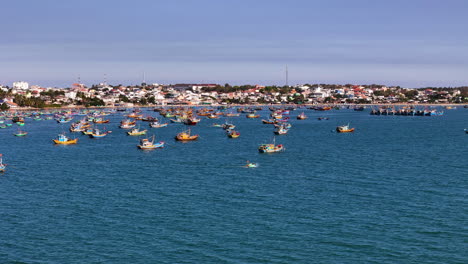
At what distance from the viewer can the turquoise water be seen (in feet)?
93.4

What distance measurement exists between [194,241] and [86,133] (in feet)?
217

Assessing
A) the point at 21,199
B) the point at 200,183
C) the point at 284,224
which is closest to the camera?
the point at 284,224

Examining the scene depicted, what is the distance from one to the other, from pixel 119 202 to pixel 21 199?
22.8 ft

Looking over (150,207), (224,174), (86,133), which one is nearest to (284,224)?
(150,207)

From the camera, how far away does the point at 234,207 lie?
37.3 m

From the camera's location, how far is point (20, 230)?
31859 mm

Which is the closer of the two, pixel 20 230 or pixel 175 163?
pixel 20 230

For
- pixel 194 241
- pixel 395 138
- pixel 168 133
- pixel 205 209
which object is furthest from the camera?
pixel 168 133

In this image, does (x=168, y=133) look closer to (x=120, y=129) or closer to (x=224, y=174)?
(x=120, y=129)

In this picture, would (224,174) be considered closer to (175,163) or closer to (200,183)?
(200,183)

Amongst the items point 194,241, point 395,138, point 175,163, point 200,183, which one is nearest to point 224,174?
point 200,183

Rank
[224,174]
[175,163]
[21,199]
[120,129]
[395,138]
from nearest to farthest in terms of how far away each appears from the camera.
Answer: [21,199] → [224,174] → [175,163] → [395,138] → [120,129]

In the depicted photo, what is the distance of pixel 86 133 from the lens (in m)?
92.2

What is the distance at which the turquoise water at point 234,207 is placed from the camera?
2847cm
